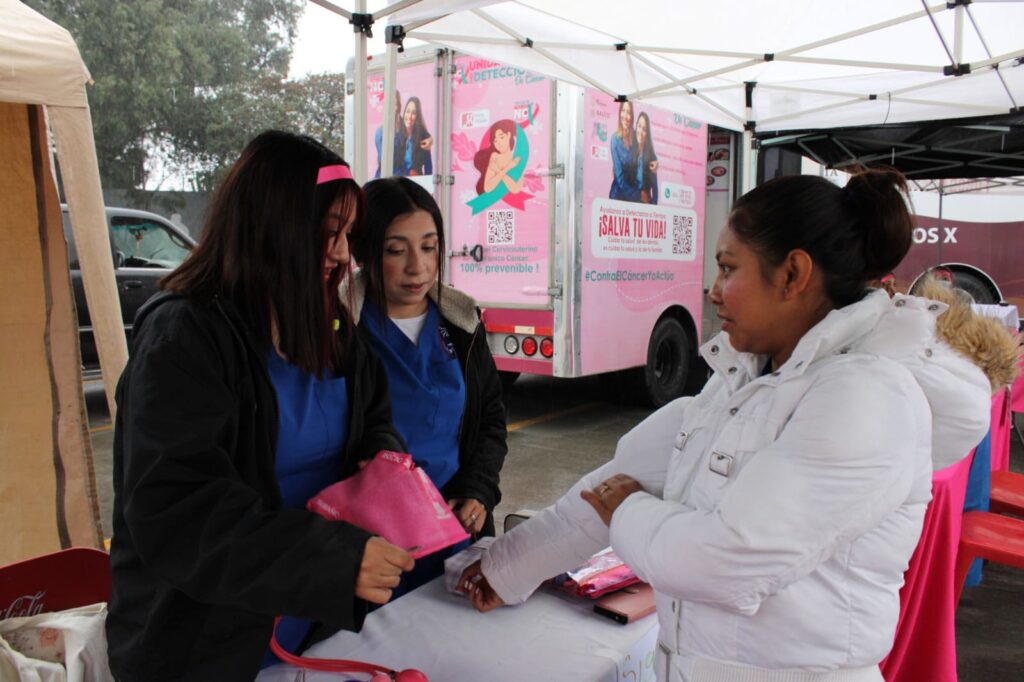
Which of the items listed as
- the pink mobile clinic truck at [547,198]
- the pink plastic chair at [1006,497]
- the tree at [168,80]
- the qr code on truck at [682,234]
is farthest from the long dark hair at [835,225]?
the tree at [168,80]

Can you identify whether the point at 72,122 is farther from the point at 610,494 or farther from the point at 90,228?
the point at 610,494

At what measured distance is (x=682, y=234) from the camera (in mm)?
6848

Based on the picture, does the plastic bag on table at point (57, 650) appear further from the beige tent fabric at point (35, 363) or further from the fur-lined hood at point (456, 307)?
the beige tent fabric at point (35, 363)

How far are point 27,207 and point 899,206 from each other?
8.73 feet

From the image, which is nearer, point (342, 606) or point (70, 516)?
point (342, 606)

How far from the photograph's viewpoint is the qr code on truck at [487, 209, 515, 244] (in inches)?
233

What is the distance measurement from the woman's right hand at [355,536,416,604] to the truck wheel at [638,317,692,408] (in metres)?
5.80

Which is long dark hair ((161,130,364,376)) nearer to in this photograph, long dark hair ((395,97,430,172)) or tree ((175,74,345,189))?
long dark hair ((395,97,430,172))

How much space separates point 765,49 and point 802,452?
413 centimetres

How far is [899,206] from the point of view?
4.16 ft

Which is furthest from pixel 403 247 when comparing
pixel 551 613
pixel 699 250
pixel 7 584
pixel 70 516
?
pixel 699 250

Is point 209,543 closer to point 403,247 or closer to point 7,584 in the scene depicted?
point 7,584

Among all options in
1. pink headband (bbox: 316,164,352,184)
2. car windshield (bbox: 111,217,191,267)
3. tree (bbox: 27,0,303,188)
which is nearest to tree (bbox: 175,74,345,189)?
tree (bbox: 27,0,303,188)

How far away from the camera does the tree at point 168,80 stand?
61.4 ft
